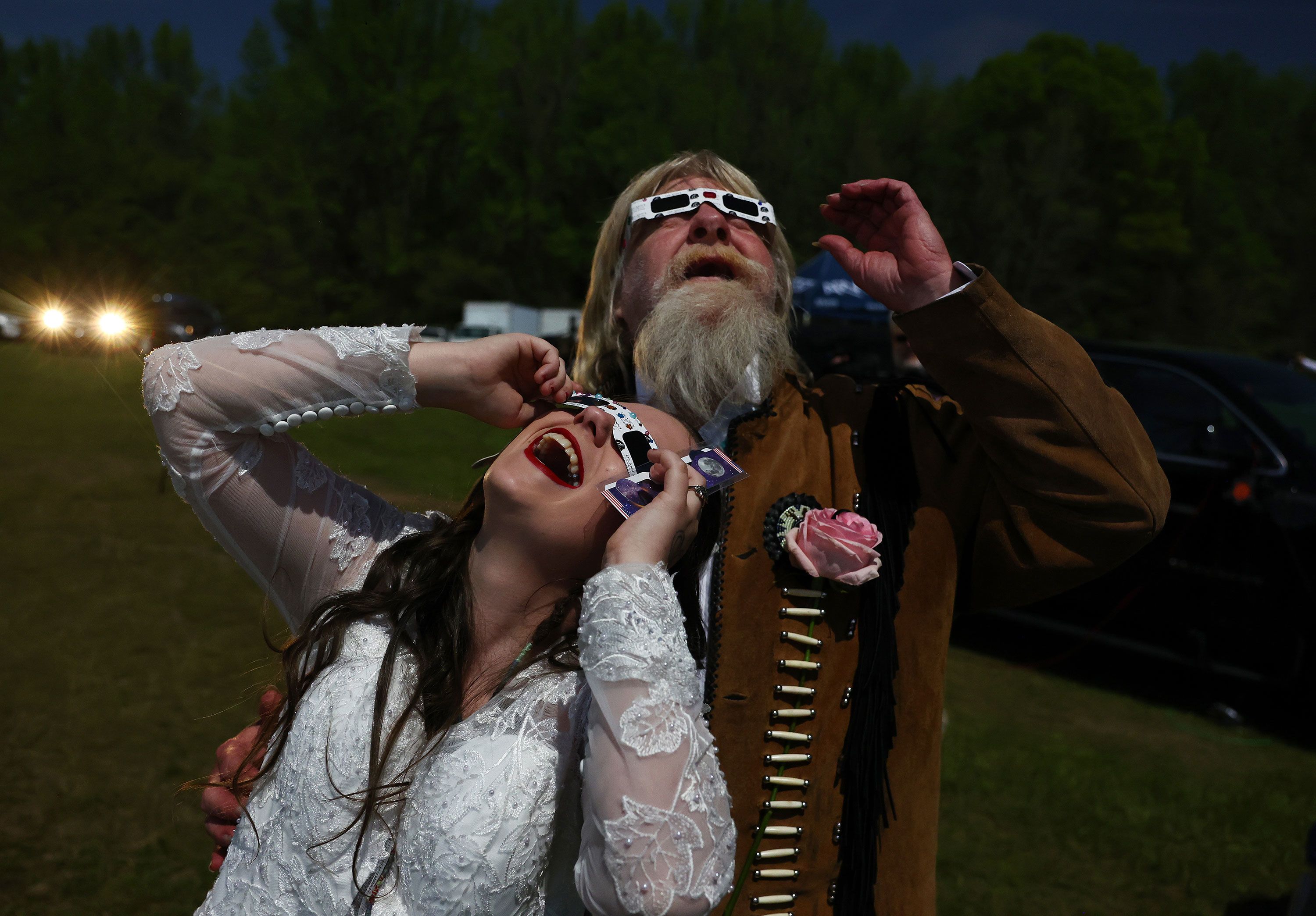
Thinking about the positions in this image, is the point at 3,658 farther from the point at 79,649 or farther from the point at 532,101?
the point at 532,101

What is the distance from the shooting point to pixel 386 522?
6.24ft

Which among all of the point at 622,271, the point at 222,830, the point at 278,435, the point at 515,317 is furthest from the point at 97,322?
the point at 515,317

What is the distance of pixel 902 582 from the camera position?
6.01ft

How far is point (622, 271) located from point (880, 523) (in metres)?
0.94

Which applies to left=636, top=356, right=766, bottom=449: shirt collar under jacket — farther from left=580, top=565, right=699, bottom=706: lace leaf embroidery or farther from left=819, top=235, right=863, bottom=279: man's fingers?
left=580, top=565, right=699, bottom=706: lace leaf embroidery

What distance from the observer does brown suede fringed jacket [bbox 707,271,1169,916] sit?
5.23ft

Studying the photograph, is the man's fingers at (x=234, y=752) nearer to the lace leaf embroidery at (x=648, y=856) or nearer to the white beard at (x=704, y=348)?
the lace leaf embroidery at (x=648, y=856)

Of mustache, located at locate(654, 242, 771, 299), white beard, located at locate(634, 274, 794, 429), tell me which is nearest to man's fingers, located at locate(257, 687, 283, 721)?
white beard, located at locate(634, 274, 794, 429)

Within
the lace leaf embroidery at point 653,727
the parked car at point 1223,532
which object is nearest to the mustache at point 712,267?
the lace leaf embroidery at point 653,727

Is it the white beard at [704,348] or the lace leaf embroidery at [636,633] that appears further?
the white beard at [704,348]

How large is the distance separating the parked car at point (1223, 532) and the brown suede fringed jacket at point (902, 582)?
3.79m

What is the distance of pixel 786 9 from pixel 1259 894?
120 feet

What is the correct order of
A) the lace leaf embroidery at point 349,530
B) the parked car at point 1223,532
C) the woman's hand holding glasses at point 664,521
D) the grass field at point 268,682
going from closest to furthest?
the woman's hand holding glasses at point 664,521 < the lace leaf embroidery at point 349,530 < the grass field at point 268,682 < the parked car at point 1223,532

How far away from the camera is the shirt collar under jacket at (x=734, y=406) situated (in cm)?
205
